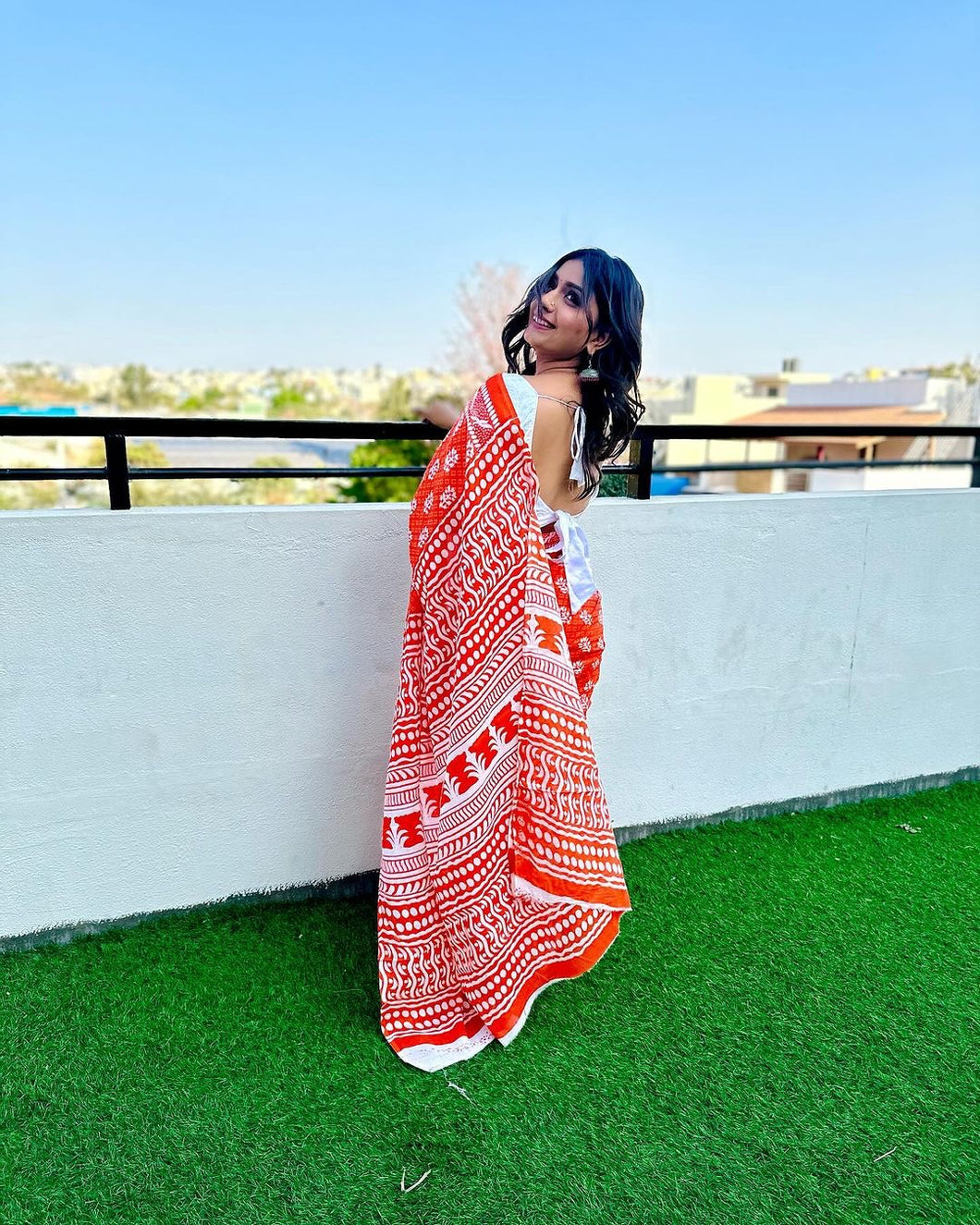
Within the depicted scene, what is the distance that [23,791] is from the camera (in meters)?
1.94

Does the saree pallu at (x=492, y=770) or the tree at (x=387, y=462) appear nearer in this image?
the saree pallu at (x=492, y=770)

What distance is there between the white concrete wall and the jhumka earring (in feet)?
1.91

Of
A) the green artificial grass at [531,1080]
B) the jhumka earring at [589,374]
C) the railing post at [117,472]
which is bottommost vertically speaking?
the green artificial grass at [531,1080]

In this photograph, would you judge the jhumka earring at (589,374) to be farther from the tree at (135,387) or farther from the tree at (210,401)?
the tree at (135,387)

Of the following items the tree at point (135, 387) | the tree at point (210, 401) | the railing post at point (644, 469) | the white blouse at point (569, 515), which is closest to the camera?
the white blouse at point (569, 515)

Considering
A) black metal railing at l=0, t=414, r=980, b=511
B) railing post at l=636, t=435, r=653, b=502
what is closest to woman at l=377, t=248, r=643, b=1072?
black metal railing at l=0, t=414, r=980, b=511

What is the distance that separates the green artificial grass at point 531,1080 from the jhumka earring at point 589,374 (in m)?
1.30

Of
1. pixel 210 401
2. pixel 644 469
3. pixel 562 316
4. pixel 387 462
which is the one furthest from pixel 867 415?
pixel 562 316

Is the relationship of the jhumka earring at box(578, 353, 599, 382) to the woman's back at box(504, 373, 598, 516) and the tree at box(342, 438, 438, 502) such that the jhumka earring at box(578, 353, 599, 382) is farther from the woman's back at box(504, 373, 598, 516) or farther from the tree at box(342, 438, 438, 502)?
the tree at box(342, 438, 438, 502)

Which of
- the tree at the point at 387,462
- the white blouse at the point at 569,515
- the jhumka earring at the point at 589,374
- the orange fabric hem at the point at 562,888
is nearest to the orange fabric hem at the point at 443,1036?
the orange fabric hem at the point at 562,888

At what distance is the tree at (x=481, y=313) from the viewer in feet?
→ 61.7

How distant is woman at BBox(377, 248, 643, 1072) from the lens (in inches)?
66.9

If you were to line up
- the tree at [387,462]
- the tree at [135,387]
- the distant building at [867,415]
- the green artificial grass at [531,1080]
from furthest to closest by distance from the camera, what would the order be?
the tree at [135,387], the distant building at [867,415], the tree at [387,462], the green artificial grass at [531,1080]

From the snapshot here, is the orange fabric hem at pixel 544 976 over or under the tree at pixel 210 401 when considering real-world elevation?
under
